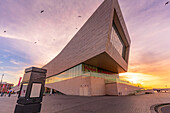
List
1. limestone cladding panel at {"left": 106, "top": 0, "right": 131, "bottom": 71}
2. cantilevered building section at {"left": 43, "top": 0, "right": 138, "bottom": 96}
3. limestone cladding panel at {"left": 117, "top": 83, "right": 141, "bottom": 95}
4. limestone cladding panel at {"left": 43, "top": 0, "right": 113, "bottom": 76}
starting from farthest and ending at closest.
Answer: limestone cladding panel at {"left": 117, "top": 83, "right": 141, "bottom": 95}, limestone cladding panel at {"left": 106, "top": 0, "right": 131, "bottom": 71}, cantilevered building section at {"left": 43, "top": 0, "right": 138, "bottom": 96}, limestone cladding panel at {"left": 43, "top": 0, "right": 113, "bottom": 76}

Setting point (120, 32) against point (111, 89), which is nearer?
point (111, 89)

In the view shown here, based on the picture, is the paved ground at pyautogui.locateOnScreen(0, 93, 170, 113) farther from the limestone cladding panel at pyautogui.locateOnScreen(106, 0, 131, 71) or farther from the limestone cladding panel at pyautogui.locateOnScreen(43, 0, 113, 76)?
the limestone cladding panel at pyautogui.locateOnScreen(106, 0, 131, 71)

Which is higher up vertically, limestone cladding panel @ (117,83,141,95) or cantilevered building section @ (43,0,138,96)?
cantilevered building section @ (43,0,138,96)

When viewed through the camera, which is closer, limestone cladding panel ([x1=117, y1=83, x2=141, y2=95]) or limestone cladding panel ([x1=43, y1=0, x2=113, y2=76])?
limestone cladding panel ([x1=43, y1=0, x2=113, y2=76])

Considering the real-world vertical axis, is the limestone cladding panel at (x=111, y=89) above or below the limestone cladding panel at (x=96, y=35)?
below

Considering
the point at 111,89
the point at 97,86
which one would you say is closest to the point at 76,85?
the point at 97,86

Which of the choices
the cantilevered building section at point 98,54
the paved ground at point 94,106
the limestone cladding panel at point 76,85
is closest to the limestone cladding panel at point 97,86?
the cantilevered building section at point 98,54

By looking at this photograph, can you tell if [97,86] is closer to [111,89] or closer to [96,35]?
[111,89]

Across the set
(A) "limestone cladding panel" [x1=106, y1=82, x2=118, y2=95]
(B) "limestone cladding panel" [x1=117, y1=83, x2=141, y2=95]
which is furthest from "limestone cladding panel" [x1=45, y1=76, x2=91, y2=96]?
(B) "limestone cladding panel" [x1=117, y1=83, x2=141, y2=95]

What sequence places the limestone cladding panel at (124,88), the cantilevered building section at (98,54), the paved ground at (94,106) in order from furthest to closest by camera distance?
the limestone cladding panel at (124,88), the cantilevered building section at (98,54), the paved ground at (94,106)

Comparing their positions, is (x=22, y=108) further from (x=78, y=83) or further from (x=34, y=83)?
(x=78, y=83)

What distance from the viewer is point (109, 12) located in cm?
1745

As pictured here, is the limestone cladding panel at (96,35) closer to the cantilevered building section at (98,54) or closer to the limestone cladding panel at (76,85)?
the cantilevered building section at (98,54)

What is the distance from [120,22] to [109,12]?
792cm
